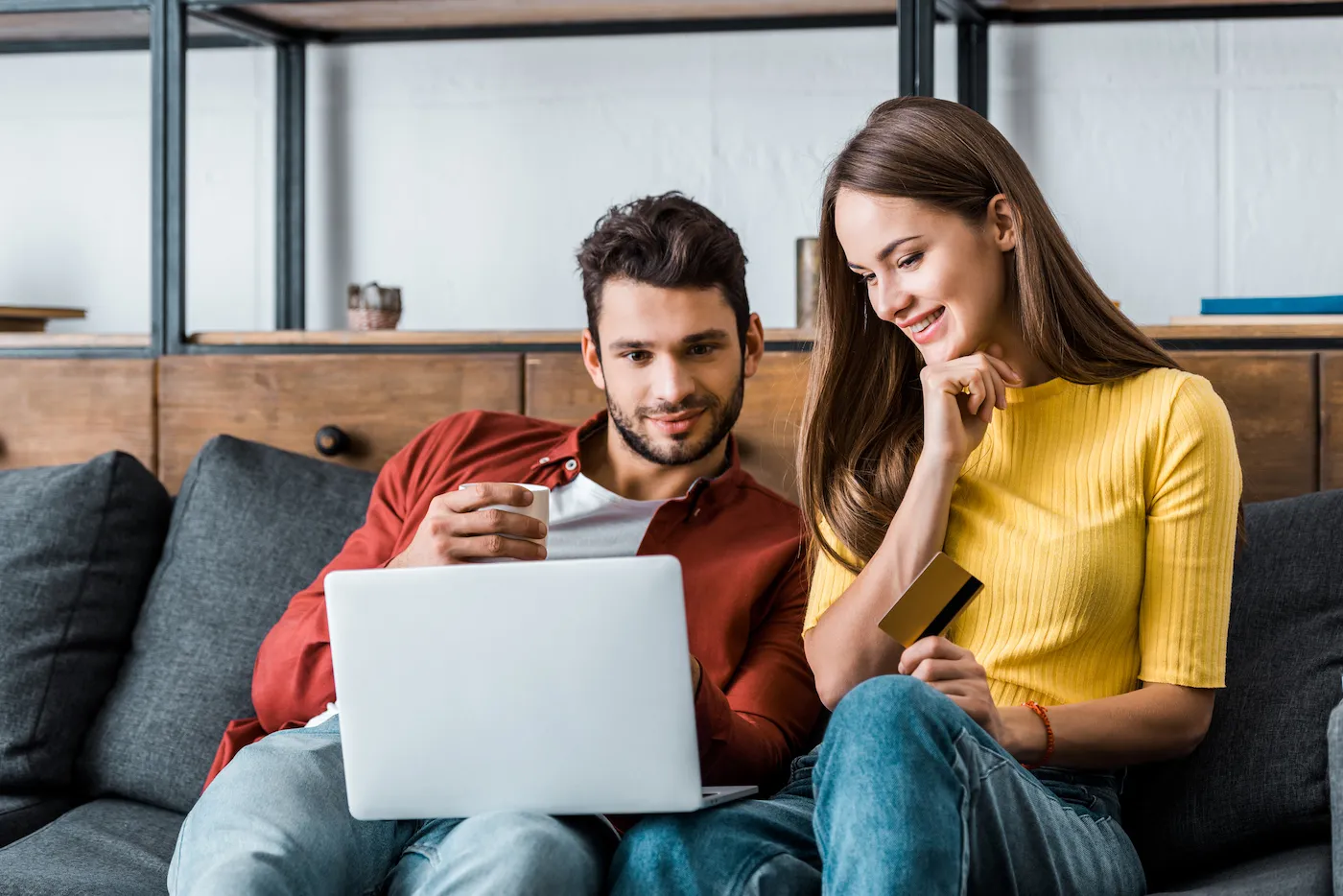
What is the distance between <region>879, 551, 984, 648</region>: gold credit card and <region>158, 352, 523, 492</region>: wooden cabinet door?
106cm

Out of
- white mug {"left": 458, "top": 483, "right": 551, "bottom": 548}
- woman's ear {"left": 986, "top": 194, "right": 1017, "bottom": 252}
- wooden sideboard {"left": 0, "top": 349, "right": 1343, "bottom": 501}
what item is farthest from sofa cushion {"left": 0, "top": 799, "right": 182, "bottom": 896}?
woman's ear {"left": 986, "top": 194, "right": 1017, "bottom": 252}

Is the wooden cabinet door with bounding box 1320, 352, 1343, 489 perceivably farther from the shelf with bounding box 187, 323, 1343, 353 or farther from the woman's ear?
the woman's ear

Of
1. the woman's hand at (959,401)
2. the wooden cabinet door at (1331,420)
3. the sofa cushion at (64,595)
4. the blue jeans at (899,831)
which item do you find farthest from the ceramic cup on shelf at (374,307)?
the wooden cabinet door at (1331,420)

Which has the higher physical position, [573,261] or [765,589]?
[573,261]

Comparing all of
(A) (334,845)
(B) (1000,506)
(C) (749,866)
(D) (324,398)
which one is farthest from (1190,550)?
(D) (324,398)

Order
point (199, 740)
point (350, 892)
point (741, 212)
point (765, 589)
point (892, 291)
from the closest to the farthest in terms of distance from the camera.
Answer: point (350, 892) → point (892, 291) → point (765, 589) → point (199, 740) → point (741, 212)

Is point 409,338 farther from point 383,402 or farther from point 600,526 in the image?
point 600,526

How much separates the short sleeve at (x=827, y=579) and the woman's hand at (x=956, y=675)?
0.28 meters

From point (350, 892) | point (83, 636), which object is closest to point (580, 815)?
point (350, 892)

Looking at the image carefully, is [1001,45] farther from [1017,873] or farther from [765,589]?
[1017,873]

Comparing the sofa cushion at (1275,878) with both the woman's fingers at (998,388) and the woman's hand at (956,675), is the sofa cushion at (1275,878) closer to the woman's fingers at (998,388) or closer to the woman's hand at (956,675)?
the woman's hand at (956,675)

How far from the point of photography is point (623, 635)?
1197mm

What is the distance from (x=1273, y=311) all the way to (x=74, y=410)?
1.88 meters

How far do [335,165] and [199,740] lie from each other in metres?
1.24
